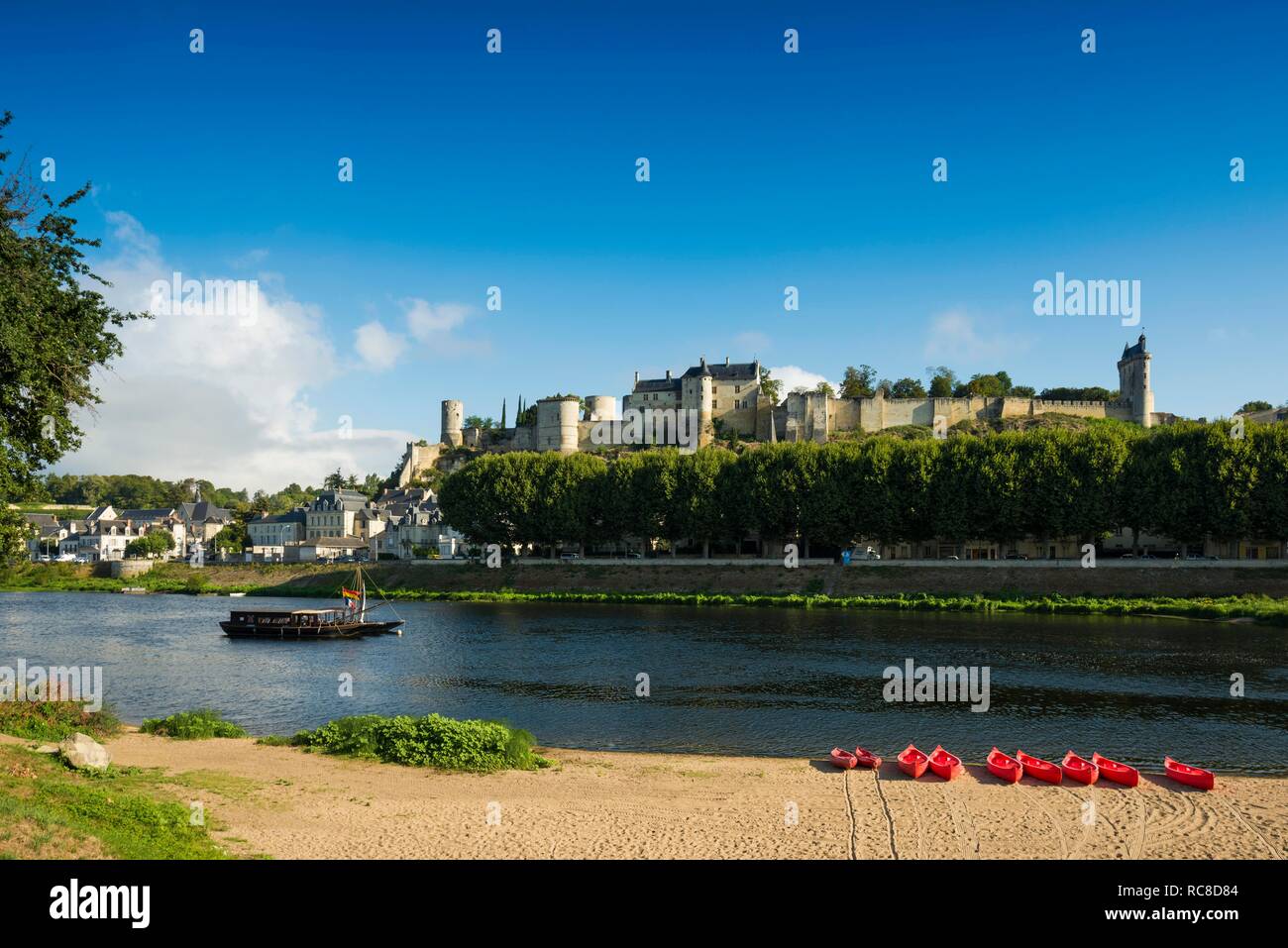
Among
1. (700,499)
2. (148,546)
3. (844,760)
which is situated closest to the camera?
(844,760)

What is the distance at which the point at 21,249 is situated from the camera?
19.7 meters

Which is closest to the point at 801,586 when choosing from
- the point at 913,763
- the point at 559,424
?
the point at 913,763

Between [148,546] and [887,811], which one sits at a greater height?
[148,546]

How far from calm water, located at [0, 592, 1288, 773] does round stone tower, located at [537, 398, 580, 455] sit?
7941cm

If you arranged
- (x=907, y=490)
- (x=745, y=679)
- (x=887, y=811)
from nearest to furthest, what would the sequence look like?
(x=887, y=811)
(x=745, y=679)
(x=907, y=490)

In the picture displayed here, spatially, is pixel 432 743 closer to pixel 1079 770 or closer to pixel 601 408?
pixel 1079 770

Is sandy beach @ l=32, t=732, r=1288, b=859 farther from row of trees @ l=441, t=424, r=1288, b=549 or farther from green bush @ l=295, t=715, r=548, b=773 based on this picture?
row of trees @ l=441, t=424, r=1288, b=549

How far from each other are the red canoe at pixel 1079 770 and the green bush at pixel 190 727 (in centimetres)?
2213

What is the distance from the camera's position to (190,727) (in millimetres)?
24672

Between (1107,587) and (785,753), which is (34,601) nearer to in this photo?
(785,753)

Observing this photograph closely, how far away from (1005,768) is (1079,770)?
5.30 feet

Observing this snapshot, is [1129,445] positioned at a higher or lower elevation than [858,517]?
higher
